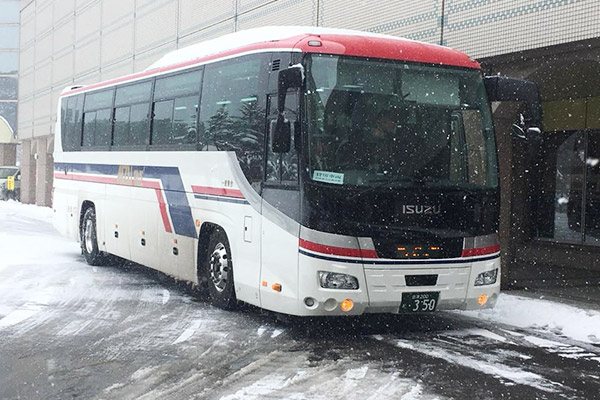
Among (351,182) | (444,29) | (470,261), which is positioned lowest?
(470,261)

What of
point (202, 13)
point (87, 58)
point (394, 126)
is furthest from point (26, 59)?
point (394, 126)

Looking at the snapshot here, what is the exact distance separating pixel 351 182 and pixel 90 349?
9.75 ft

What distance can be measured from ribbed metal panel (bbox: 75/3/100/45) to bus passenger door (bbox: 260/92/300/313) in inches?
1021

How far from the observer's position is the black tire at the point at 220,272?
10094mm

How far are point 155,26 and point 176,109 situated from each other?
1601cm

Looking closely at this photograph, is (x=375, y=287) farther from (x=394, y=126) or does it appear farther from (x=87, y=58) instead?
(x=87, y=58)

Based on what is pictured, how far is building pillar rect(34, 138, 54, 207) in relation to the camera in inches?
1551

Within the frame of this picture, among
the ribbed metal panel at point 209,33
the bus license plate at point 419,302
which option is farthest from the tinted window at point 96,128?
the bus license plate at point 419,302

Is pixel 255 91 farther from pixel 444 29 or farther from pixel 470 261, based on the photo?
pixel 444 29

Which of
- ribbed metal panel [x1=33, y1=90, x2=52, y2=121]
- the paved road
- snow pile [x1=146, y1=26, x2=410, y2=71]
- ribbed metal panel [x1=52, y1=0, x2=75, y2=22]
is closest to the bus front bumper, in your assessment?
the paved road

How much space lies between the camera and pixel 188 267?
11.1m

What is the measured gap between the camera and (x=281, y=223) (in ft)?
28.9

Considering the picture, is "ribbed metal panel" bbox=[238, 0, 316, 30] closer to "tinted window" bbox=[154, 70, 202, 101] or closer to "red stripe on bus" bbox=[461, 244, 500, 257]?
"tinted window" bbox=[154, 70, 202, 101]

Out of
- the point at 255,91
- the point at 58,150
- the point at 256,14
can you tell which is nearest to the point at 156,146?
the point at 255,91
